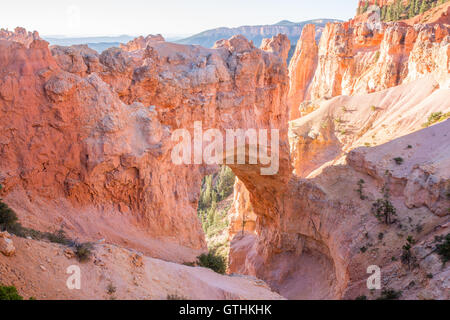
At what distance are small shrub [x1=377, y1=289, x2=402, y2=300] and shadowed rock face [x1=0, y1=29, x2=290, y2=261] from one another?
28.6 feet

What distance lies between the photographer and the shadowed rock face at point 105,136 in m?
11.7

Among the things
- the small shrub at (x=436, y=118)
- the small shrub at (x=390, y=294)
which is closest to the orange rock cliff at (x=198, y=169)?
the small shrub at (x=390, y=294)

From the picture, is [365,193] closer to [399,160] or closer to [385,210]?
[385,210]

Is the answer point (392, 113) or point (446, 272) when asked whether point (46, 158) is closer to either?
point (446, 272)

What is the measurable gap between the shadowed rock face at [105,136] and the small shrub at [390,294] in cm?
871

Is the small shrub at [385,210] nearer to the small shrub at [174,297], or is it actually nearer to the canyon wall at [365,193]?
the canyon wall at [365,193]

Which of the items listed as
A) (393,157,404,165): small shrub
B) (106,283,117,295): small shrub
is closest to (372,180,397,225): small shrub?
(393,157,404,165): small shrub

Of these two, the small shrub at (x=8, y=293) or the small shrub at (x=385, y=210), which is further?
the small shrub at (x=385, y=210)

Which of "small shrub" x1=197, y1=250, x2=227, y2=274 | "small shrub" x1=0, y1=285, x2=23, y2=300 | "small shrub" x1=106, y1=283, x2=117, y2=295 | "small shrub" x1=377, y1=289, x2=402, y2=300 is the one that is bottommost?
"small shrub" x1=377, y1=289, x2=402, y2=300

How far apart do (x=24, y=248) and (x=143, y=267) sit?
2920 mm

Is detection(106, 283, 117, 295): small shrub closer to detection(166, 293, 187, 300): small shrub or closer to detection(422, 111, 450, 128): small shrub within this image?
detection(166, 293, 187, 300): small shrub

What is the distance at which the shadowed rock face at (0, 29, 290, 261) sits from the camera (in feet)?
38.5

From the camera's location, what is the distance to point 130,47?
33.2m
